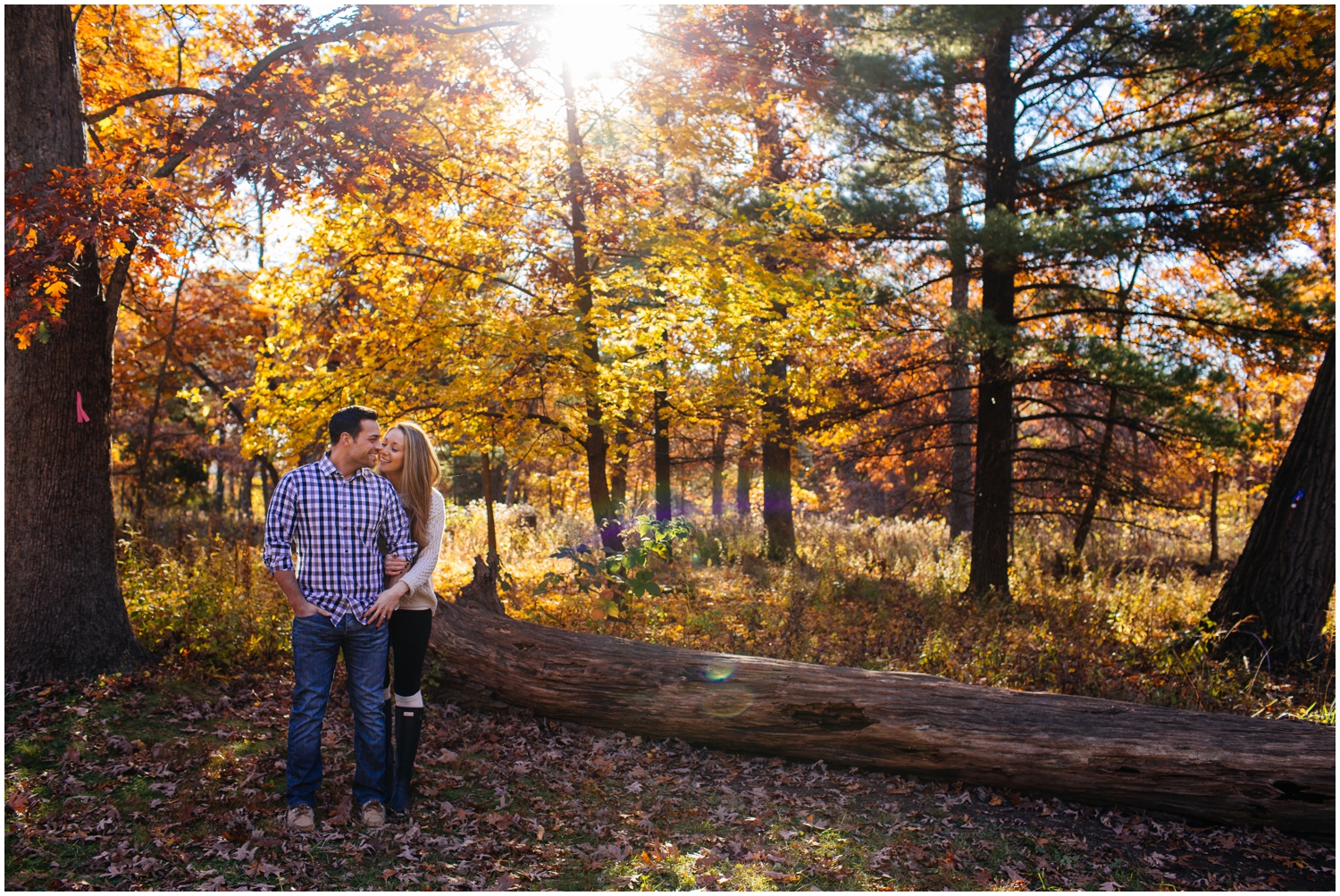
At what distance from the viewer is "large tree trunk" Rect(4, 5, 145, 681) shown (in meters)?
5.49

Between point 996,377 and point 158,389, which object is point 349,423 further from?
point 158,389

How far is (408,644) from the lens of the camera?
4320mm

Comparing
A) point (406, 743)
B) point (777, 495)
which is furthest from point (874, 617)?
point (406, 743)

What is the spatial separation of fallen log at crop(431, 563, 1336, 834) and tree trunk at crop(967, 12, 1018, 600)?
498 centimetres

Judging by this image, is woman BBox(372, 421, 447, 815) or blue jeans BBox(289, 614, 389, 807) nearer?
blue jeans BBox(289, 614, 389, 807)

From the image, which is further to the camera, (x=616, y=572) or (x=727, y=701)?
(x=616, y=572)

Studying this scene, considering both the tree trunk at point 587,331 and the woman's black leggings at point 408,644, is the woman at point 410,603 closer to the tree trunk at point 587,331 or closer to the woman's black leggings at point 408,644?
the woman's black leggings at point 408,644

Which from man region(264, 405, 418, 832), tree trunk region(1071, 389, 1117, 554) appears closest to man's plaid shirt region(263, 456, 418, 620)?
man region(264, 405, 418, 832)

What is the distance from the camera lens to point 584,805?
4.57 metres

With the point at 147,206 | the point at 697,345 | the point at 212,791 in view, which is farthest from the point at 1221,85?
the point at 212,791

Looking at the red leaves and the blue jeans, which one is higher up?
the red leaves

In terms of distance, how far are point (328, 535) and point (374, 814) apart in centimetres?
149

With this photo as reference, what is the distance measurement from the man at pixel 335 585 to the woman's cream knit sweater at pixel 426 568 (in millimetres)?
173

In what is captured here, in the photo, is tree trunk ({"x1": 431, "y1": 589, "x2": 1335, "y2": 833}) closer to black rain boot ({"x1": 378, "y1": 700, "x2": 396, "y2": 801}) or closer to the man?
black rain boot ({"x1": 378, "y1": 700, "x2": 396, "y2": 801})
